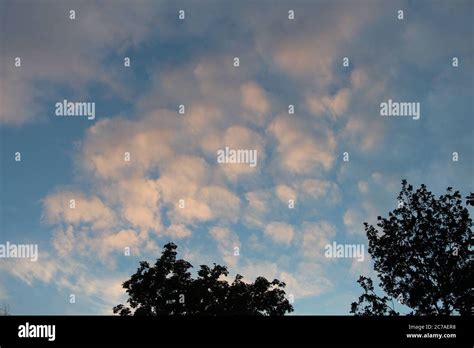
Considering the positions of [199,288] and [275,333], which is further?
[199,288]

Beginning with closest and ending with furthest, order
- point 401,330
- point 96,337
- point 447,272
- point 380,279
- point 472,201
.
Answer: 1. point 96,337
2. point 401,330
3. point 472,201
4. point 447,272
5. point 380,279

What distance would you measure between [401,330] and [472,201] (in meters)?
22.2

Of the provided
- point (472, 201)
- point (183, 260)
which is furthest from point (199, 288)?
point (472, 201)

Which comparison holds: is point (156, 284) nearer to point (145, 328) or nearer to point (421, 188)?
point (421, 188)

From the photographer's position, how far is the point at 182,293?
51219mm

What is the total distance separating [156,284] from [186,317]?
36.6m

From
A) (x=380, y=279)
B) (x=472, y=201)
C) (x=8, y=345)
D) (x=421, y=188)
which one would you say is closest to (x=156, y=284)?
(x=380, y=279)

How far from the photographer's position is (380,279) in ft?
135

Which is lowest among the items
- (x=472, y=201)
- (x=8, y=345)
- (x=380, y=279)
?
(x=8, y=345)

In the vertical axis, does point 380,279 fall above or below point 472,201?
below

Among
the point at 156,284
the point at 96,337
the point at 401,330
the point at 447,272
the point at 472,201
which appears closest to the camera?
the point at 96,337

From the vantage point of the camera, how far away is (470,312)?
3697cm

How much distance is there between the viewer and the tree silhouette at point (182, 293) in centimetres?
5059

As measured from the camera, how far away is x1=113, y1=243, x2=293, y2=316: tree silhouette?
166ft
